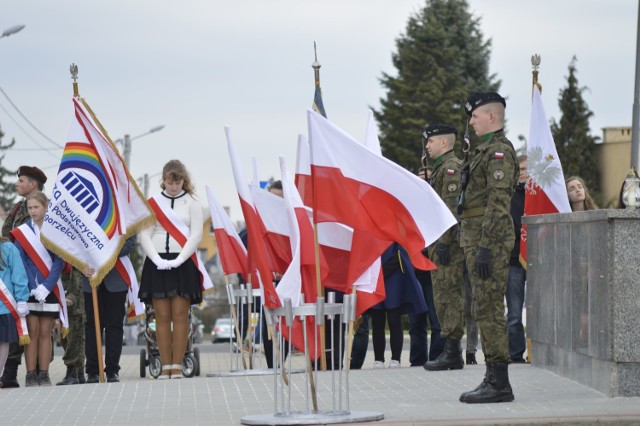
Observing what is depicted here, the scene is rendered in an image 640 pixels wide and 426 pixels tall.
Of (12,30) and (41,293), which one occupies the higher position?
(12,30)

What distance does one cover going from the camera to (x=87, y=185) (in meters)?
14.3

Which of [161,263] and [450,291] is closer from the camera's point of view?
[450,291]

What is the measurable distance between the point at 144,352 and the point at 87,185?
241 cm

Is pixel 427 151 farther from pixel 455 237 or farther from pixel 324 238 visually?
pixel 324 238

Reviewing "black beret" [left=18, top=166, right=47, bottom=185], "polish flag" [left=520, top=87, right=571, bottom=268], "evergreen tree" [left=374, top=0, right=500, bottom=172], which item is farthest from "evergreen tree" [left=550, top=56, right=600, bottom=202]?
"black beret" [left=18, top=166, right=47, bottom=185]

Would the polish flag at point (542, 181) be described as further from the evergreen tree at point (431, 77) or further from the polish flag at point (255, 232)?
the evergreen tree at point (431, 77)

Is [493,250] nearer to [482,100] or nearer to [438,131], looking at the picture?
[482,100]

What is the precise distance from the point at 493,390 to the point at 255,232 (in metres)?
2.12

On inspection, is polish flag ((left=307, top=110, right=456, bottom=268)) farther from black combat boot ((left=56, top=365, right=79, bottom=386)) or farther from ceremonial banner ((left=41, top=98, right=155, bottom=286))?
black combat boot ((left=56, top=365, right=79, bottom=386))

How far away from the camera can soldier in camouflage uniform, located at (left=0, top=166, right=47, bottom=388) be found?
14.2 m

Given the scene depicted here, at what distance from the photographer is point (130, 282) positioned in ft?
47.6

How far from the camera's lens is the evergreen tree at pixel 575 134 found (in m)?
70.8

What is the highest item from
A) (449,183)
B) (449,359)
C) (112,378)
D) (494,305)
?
(449,183)

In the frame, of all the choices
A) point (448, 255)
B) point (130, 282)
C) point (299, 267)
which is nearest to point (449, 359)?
point (448, 255)
